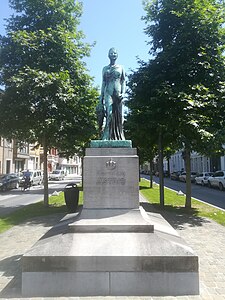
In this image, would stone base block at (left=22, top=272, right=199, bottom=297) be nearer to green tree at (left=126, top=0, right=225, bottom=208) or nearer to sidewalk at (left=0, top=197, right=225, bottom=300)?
sidewalk at (left=0, top=197, right=225, bottom=300)

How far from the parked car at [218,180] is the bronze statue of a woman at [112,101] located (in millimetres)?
23426

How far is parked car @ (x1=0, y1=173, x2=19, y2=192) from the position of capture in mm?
29172

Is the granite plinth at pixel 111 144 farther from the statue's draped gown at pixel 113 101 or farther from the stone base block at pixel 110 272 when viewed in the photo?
the stone base block at pixel 110 272

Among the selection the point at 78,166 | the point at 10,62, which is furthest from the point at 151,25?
the point at 78,166

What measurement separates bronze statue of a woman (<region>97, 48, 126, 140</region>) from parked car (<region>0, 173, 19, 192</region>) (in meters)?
24.1

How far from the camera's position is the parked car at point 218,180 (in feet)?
93.4

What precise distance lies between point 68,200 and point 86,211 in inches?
267

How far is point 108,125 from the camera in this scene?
7.16 meters

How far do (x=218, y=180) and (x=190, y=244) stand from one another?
22582 millimetres

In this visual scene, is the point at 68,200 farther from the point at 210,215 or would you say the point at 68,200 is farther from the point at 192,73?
the point at 192,73

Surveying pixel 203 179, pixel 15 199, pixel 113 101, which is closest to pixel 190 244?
pixel 113 101

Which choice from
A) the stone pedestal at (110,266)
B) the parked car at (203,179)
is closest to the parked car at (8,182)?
the parked car at (203,179)

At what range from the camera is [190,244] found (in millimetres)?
8164

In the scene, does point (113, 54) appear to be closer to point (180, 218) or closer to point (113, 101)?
point (113, 101)
